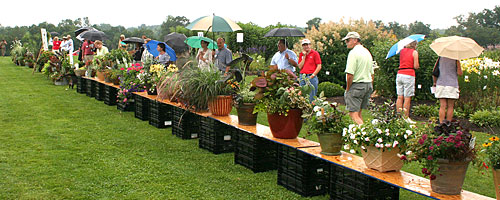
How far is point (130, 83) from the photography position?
963 centimetres

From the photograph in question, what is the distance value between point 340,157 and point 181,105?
335cm

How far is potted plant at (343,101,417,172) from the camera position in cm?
383

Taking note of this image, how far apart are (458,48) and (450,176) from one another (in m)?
4.05

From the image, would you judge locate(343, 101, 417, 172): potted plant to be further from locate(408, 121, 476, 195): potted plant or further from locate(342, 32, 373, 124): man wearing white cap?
locate(342, 32, 373, 124): man wearing white cap

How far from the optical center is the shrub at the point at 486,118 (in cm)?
838

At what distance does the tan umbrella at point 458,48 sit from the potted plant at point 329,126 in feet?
10.6

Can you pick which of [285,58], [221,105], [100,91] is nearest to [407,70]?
[285,58]

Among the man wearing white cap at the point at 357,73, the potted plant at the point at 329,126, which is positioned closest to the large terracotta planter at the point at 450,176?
the potted plant at the point at 329,126

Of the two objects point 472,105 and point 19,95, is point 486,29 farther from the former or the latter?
point 19,95

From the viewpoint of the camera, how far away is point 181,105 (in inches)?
285

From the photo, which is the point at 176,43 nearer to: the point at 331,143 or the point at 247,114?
the point at 247,114

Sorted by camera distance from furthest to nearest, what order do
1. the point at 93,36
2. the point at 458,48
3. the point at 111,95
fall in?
the point at 93,36
the point at 111,95
the point at 458,48

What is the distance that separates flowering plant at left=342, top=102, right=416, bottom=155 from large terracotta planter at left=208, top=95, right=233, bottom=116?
9.07 feet

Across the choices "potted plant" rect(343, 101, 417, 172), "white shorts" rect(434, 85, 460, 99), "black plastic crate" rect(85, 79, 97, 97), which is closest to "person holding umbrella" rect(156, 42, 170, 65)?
"black plastic crate" rect(85, 79, 97, 97)
